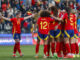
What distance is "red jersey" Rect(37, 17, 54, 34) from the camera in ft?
45.6

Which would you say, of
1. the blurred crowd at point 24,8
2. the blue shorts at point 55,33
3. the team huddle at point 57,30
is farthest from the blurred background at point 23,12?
the blue shorts at point 55,33

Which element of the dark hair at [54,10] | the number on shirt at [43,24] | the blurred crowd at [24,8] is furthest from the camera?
the blurred crowd at [24,8]

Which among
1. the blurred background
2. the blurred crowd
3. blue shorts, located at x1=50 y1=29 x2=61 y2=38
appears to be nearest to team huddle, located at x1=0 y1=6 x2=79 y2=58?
blue shorts, located at x1=50 y1=29 x2=61 y2=38

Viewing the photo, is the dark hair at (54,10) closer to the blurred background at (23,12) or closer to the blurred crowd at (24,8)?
the blurred background at (23,12)

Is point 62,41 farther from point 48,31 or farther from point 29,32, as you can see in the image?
point 29,32

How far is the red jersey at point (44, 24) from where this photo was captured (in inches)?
547

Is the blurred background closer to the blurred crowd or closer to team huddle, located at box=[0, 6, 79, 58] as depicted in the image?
the blurred crowd

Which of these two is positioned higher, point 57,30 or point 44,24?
point 44,24

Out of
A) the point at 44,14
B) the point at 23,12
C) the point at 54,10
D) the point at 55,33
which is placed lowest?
the point at 55,33

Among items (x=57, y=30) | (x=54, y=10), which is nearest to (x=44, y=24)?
(x=57, y=30)

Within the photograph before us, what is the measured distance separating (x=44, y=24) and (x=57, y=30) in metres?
0.62

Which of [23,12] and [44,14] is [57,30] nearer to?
[44,14]

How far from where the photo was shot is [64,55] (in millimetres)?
14234

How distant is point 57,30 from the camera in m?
14.0
